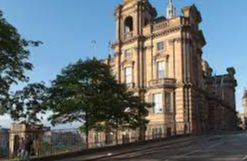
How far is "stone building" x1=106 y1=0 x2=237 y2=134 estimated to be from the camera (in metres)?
64.9

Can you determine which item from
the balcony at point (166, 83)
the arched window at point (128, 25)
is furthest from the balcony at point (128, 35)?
the balcony at point (166, 83)

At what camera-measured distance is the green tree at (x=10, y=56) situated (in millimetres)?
23750

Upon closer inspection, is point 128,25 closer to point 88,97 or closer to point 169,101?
point 169,101

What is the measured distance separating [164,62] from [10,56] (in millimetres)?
44995

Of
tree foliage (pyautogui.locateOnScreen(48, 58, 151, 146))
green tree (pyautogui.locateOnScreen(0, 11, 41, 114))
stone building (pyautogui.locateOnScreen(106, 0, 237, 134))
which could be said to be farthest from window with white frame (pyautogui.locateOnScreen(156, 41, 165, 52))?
green tree (pyautogui.locateOnScreen(0, 11, 41, 114))

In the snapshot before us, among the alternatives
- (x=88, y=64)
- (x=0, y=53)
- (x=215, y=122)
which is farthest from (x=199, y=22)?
(x=0, y=53)

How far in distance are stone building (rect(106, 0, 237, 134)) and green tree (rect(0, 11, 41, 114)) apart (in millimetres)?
36113

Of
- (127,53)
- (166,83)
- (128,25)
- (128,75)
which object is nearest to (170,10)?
(128,25)

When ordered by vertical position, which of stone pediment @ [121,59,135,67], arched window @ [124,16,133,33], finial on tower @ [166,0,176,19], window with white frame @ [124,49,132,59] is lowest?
stone pediment @ [121,59,135,67]

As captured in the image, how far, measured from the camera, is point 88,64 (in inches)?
1489

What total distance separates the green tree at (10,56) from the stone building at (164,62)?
36.1m

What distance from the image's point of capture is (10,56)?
24.9m

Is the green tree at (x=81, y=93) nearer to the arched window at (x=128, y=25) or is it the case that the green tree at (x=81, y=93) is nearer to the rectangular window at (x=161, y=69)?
the rectangular window at (x=161, y=69)

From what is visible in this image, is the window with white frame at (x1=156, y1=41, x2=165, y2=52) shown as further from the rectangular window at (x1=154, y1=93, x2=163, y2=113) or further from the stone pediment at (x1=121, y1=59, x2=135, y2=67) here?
the rectangular window at (x1=154, y1=93, x2=163, y2=113)
